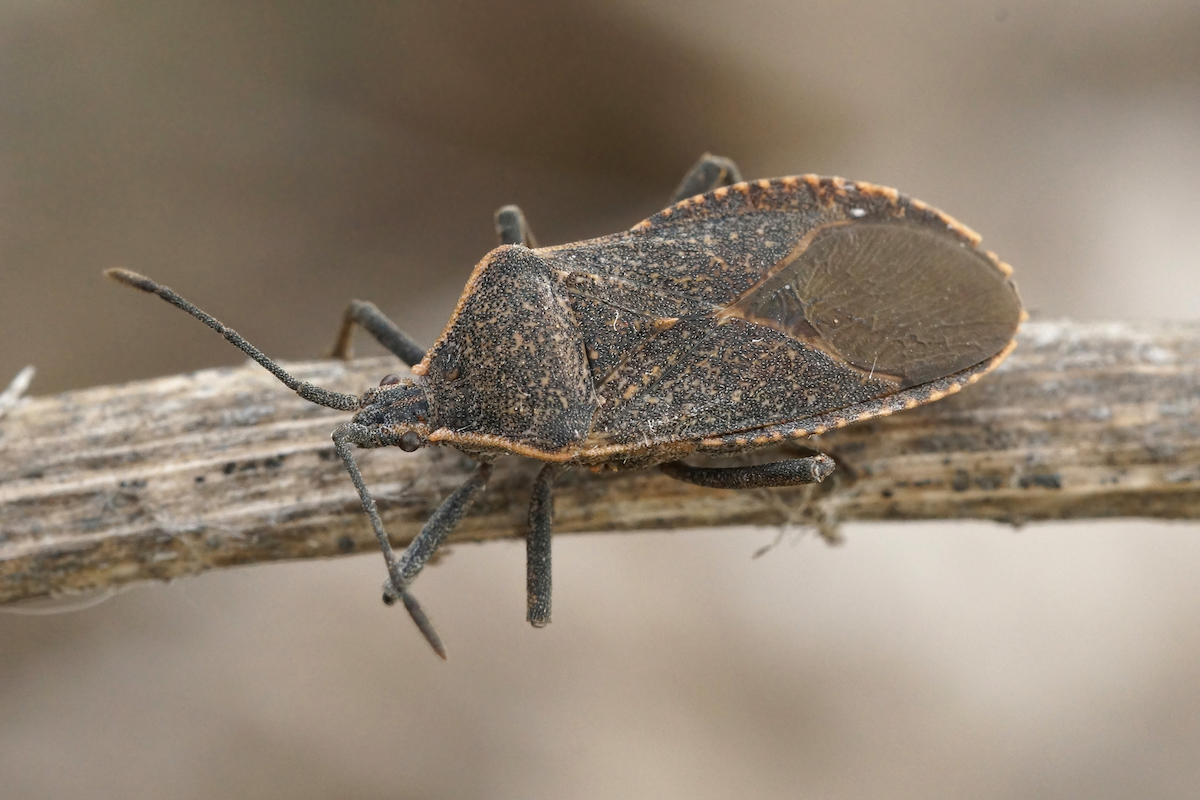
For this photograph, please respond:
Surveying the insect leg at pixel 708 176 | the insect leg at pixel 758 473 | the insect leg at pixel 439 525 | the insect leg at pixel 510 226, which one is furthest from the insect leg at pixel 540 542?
the insect leg at pixel 708 176

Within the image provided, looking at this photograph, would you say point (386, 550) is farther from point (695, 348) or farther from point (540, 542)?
point (695, 348)

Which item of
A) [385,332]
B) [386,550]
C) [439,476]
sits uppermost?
[385,332]

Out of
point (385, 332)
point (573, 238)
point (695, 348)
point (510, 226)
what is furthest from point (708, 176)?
point (573, 238)

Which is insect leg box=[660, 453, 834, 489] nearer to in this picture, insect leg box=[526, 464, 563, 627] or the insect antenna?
insect leg box=[526, 464, 563, 627]

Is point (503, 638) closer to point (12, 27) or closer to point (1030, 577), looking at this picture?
point (1030, 577)

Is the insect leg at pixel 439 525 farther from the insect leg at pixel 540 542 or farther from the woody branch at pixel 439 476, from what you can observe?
the insect leg at pixel 540 542

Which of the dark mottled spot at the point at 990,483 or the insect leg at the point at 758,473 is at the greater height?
the dark mottled spot at the point at 990,483

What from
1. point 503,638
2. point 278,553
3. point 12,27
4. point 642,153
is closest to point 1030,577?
point 503,638
